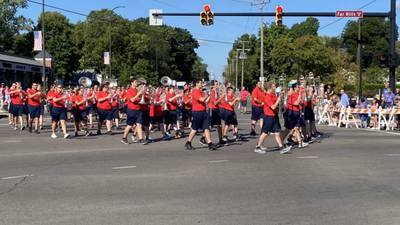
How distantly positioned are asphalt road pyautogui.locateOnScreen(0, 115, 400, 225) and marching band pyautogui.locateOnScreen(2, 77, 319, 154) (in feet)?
2.70

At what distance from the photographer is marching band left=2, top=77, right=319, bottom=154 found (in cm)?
1460

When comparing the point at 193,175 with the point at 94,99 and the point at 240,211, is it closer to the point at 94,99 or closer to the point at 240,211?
the point at 240,211

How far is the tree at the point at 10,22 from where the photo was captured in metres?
73.3

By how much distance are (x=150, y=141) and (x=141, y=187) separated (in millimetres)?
8067

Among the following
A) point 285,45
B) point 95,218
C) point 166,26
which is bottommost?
point 95,218

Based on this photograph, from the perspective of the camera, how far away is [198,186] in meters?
9.22

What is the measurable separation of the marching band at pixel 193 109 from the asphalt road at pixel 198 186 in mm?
823

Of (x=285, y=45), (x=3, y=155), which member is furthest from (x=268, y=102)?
(x=285, y=45)

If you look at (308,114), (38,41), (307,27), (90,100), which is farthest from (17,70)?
(307,27)

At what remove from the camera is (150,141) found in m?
17.2

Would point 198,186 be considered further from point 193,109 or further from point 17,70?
point 17,70

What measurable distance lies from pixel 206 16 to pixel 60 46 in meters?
61.1

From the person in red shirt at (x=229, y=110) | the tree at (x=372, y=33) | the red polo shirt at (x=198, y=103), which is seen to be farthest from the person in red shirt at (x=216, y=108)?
the tree at (x=372, y=33)

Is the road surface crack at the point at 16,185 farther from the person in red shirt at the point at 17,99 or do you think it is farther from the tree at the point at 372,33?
the tree at the point at 372,33
